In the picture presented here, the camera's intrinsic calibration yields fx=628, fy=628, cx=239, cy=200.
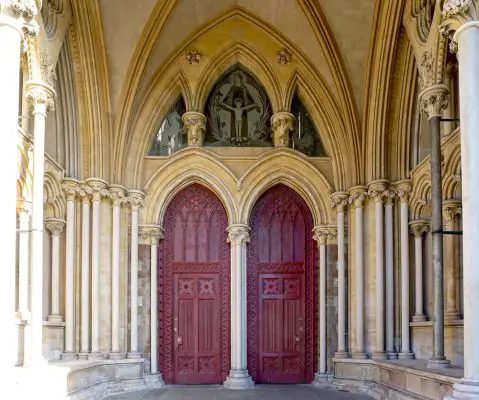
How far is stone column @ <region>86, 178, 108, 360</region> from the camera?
377 inches

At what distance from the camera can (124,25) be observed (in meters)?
9.83

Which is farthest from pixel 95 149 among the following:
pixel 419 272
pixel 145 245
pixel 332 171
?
pixel 419 272

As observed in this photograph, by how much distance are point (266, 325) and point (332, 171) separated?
9.31 ft

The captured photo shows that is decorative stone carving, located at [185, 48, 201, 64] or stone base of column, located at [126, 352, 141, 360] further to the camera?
decorative stone carving, located at [185, 48, 201, 64]

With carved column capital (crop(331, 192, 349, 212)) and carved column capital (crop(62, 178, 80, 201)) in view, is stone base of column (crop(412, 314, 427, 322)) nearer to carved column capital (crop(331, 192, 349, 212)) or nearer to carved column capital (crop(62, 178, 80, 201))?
carved column capital (crop(331, 192, 349, 212))

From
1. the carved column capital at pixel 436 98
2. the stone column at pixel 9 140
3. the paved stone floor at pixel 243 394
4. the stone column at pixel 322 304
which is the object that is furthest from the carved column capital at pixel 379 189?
the stone column at pixel 9 140

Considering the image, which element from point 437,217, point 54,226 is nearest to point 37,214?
point 54,226

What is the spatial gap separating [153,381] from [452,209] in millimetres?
5425

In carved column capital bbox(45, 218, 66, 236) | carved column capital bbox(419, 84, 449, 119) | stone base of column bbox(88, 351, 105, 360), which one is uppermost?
carved column capital bbox(419, 84, 449, 119)

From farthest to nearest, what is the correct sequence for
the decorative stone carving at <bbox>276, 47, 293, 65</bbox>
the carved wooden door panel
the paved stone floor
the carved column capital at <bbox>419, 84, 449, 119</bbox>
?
the decorative stone carving at <bbox>276, 47, 293, 65</bbox> → the carved wooden door panel → the paved stone floor → the carved column capital at <bbox>419, 84, 449, 119</bbox>

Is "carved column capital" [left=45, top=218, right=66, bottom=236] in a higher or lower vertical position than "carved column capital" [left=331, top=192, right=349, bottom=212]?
lower

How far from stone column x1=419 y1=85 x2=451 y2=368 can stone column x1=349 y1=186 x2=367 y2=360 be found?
2605 mm

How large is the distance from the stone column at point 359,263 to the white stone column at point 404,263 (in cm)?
62

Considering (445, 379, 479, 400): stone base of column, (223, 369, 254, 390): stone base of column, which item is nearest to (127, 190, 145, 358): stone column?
(223, 369, 254, 390): stone base of column
